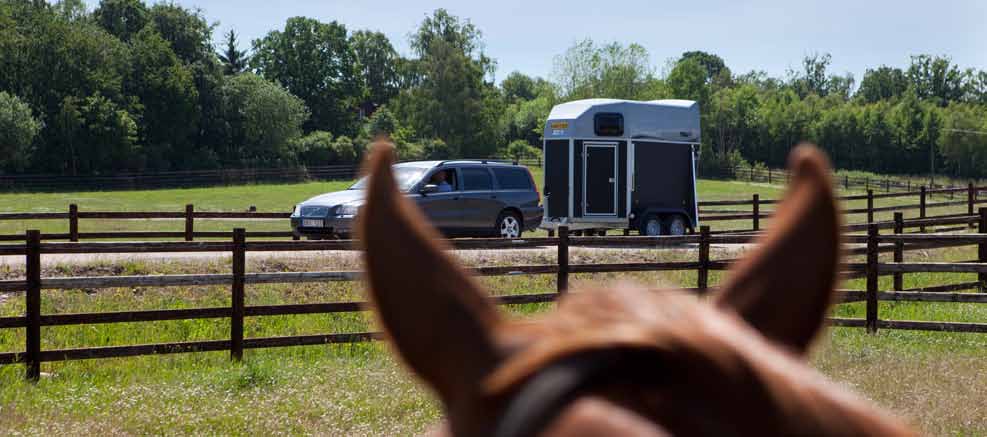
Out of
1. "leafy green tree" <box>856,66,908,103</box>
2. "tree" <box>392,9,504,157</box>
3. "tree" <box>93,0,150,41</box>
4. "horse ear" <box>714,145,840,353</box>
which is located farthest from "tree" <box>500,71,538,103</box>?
"horse ear" <box>714,145,840,353</box>

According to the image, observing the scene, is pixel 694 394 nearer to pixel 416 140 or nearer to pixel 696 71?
pixel 416 140

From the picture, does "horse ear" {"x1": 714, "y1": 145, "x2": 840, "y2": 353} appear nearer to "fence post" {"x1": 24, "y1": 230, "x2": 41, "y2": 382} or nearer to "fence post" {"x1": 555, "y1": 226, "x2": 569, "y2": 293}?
"fence post" {"x1": 24, "y1": 230, "x2": 41, "y2": 382}

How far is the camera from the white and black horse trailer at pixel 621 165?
19141mm

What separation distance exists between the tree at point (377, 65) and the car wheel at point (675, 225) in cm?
7355

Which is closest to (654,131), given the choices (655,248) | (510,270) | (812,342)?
(655,248)

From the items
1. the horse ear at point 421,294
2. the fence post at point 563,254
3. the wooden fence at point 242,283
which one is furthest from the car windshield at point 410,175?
the horse ear at point 421,294

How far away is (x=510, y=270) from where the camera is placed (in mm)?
10703

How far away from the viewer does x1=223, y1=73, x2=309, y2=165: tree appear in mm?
61125

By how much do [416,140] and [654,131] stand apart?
5133 cm

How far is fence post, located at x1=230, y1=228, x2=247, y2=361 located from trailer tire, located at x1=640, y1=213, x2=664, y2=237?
11.3 m

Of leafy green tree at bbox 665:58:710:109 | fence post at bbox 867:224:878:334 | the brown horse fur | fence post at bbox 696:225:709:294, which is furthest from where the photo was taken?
leafy green tree at bbox 665:58:710:109

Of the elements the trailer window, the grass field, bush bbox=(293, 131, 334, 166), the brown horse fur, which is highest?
→ bush bbox=(293, 131, 334, 166)

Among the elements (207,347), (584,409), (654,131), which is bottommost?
(207,347)

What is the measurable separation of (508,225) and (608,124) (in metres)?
3.22
